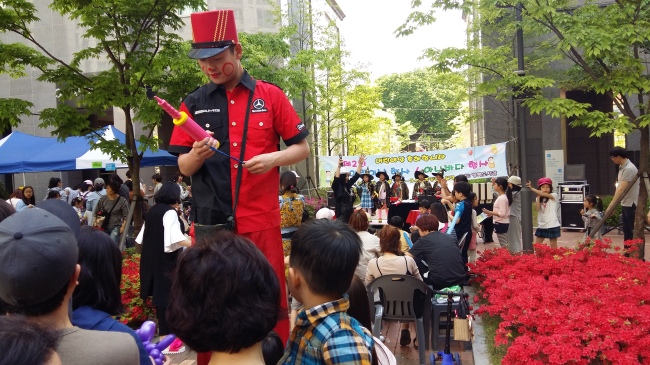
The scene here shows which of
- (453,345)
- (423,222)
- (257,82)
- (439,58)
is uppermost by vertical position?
(439,58)

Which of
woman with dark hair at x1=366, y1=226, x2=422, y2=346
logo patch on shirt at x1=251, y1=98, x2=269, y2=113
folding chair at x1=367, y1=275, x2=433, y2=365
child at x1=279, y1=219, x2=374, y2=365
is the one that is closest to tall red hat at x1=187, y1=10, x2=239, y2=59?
logo patch on shirt at x1=251, y1=98, x2=269, y2=113

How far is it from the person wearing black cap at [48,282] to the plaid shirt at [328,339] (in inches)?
22.8

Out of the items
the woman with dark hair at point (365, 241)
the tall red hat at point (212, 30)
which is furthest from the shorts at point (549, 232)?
the tall red hat at point (212, 30)

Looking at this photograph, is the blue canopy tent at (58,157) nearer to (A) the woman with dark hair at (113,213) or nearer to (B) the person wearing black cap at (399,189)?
(A) the woman with dark hair at (113,213)

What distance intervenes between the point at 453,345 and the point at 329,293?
16.1 feet

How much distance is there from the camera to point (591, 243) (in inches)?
360

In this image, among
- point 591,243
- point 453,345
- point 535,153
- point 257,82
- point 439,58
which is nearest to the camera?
point 257,82

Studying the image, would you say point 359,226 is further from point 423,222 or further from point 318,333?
point 318,333

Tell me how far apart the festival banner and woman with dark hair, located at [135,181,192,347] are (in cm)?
1356

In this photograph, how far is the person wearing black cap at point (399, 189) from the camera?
65.4 feet

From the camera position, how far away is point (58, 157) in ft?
42.1

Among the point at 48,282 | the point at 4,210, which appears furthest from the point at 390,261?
the point at 48,282

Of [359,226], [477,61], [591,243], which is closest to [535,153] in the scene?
[477,61]

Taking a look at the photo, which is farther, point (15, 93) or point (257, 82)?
point (15, 93)
